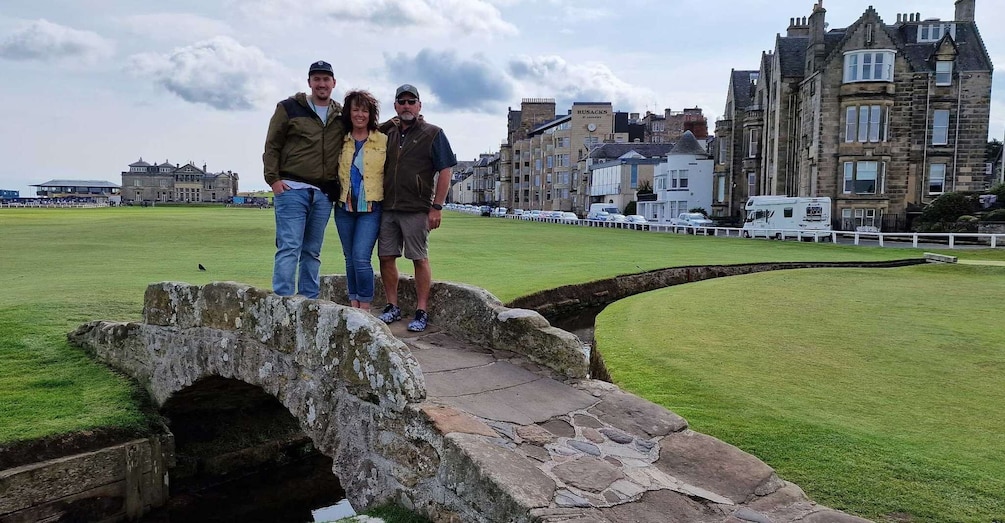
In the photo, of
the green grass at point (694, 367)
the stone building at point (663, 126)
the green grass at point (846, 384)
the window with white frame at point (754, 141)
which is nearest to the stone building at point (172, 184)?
the stone building at point (663, 126)

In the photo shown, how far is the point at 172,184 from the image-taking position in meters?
195

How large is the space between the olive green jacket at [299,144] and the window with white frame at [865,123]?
150 ft

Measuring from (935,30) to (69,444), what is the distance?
55315 mm

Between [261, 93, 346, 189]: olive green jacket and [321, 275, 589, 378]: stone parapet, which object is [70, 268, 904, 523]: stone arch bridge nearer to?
[321, 275, 589, 378]: stone parapet

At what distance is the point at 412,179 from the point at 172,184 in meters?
209

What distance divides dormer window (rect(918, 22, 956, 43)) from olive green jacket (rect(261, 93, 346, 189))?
5193 centimetres

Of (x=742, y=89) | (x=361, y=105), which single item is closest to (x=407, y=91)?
(x=361, y=105)

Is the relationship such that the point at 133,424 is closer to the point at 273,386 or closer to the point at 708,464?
the point at 273,386

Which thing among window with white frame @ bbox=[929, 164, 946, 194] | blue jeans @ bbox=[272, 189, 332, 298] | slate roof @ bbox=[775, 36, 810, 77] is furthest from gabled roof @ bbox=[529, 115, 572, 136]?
blue jeans @ bbox=[272, 189, 332, 298]

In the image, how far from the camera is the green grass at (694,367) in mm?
6559

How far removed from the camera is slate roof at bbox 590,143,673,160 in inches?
3524

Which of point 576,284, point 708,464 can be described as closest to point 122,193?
point 576,284

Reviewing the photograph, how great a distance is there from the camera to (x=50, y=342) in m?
11.6

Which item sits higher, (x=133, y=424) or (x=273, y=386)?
(x=273, y=386)
